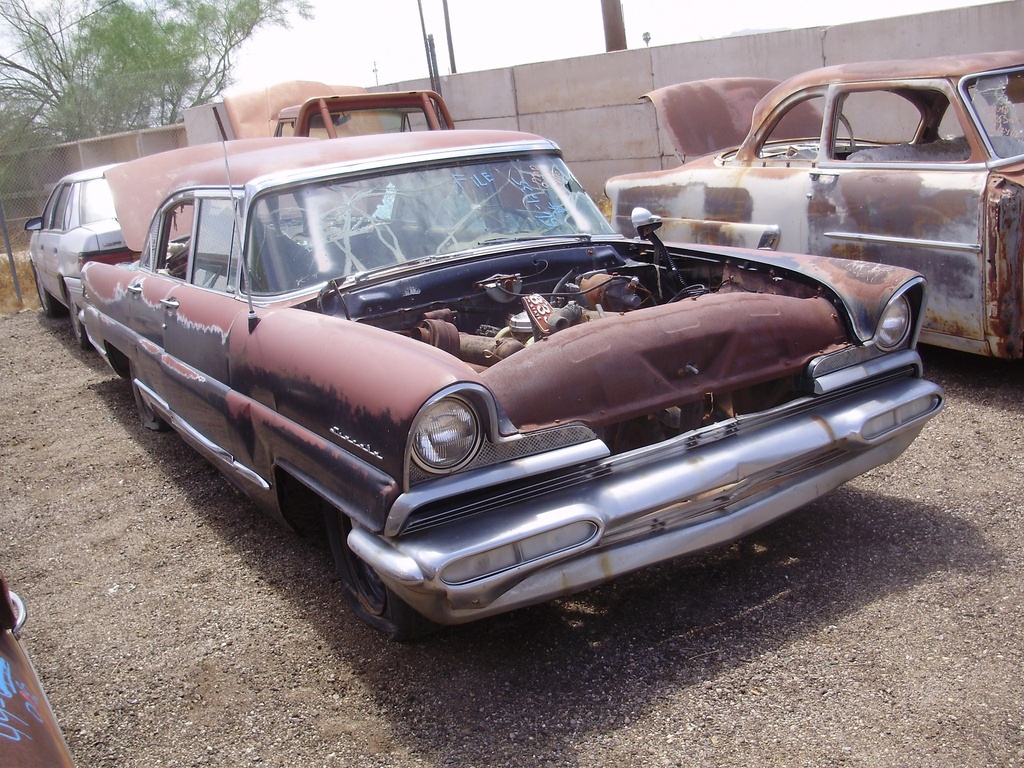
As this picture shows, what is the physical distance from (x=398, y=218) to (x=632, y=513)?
5.81ft

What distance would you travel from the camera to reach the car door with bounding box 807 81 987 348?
15.7 ft

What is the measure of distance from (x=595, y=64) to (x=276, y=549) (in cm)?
972

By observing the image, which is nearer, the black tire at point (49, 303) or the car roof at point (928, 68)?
the car roof at point (928, 68)

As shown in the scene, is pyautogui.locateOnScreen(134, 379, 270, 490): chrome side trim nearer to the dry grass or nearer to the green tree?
the dry grass

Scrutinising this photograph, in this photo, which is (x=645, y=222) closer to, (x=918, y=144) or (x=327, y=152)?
(x=327, y=152)

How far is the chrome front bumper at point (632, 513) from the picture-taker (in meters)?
2.53

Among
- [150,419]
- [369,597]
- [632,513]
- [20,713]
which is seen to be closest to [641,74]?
[150,419]

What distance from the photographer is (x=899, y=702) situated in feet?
8.15

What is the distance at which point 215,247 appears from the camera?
13.7 ft

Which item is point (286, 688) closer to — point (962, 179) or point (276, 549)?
point (276, 549)

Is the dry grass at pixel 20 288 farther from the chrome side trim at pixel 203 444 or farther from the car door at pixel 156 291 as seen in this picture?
the chrome side trim at pixel 203 444

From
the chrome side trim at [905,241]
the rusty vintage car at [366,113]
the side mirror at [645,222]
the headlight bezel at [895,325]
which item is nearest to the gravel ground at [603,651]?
the headlight bezel at [895,325]

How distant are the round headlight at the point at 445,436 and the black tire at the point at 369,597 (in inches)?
23.1

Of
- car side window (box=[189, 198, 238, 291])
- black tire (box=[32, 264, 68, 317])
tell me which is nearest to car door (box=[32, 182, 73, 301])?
black tire (box=[32, 264, 68, 317])
